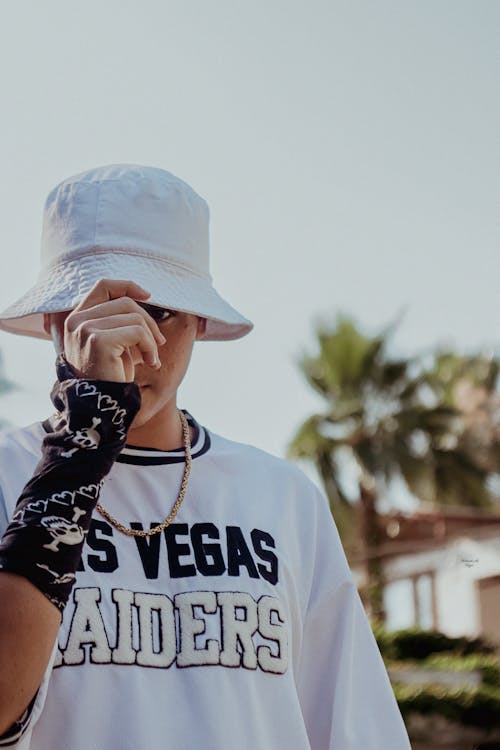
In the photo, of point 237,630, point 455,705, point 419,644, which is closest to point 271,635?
point 237,630

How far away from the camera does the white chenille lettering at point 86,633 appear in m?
1.90

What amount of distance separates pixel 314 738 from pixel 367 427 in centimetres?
2387

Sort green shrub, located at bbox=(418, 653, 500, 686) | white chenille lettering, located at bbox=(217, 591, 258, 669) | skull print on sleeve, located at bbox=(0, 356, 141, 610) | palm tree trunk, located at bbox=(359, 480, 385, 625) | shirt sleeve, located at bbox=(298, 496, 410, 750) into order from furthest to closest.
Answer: palm tree trunk, located at bbox=(359, 480, 385, 625) → green shrub, located at bbox=(418, 653, 500, 686) → shirt sleeve, located at bbox=(298, 496, 410, 750) → white chenille lettering, located at bbox=(217, 591, 258, 669) → skull print on sleeve, located at bbox=(0, 356, 141, 610)

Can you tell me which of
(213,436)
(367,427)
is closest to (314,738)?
(213,436)

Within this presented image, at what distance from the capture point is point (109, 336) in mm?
1745

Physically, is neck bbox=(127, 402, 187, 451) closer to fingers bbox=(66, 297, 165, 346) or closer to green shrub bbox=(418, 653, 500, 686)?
fingers bbox=(66, 297, 165, 346)

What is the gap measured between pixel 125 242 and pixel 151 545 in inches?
22.2

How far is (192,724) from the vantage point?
1.94 metres

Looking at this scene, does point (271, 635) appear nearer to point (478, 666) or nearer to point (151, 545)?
point (151, 545)

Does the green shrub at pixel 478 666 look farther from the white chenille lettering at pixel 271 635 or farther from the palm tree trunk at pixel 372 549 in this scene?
the white chenille lettering at pixel 271 635

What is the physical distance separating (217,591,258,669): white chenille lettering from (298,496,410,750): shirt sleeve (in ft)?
0.89

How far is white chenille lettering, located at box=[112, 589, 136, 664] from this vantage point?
192cm

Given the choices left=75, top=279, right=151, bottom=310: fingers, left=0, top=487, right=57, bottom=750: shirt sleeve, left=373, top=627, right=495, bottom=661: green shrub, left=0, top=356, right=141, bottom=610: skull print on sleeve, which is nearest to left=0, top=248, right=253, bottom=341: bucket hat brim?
left=75, top=279, right=151, bottom=310: fingers

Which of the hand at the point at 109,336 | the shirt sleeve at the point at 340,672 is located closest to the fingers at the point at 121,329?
the hand at the point at 109,336
